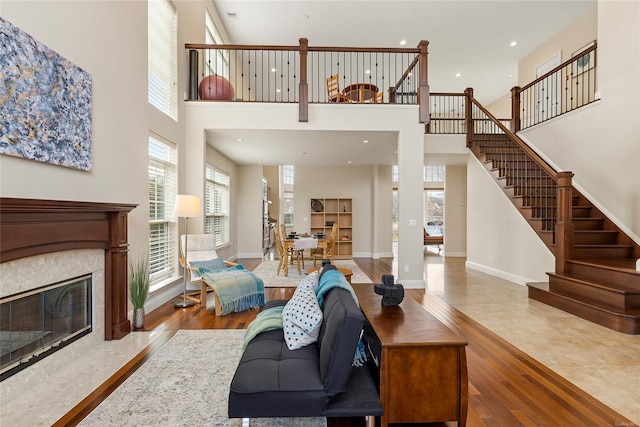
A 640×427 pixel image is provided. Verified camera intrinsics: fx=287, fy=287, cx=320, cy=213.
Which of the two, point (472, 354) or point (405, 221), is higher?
point (405, 221)

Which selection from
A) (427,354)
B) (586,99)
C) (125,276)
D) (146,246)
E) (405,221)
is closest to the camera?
(427,354)

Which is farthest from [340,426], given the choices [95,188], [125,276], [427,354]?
[95,188]

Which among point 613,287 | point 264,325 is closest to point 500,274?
point 613,287

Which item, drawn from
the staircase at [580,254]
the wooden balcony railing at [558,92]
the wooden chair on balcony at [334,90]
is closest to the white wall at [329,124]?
the wooden chair on balcony at [334,90]

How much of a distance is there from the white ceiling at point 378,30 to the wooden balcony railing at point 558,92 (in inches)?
41.6

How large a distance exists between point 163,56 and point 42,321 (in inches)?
146

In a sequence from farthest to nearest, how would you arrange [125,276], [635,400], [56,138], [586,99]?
[586,99], [125,276], [56,138], [635,400]

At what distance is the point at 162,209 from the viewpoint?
429 cm

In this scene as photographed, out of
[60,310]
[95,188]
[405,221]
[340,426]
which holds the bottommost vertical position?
[340,426]

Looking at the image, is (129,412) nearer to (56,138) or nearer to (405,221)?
(56,138)

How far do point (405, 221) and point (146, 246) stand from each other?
12.9ft

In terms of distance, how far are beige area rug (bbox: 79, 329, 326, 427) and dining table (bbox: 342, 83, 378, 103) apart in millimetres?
5145

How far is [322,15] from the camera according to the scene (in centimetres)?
613

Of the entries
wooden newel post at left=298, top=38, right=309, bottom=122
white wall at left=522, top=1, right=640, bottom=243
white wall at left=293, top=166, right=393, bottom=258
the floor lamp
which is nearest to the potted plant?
the floor lamp
